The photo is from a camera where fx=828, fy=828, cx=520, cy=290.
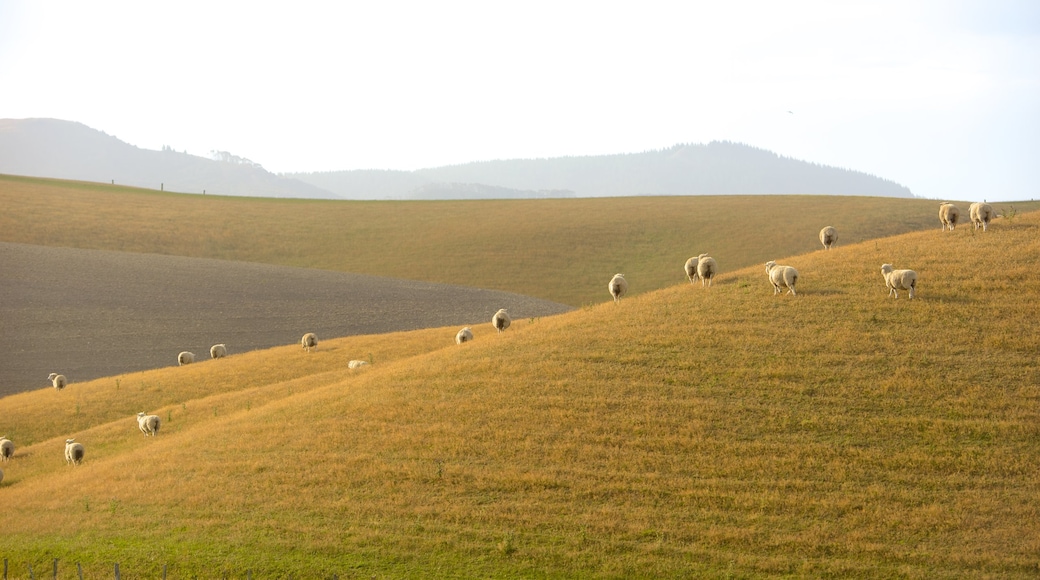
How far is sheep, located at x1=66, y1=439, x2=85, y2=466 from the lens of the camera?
30016 mm

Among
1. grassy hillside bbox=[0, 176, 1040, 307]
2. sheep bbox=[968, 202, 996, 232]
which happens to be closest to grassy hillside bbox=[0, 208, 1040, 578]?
sheep bbox=[968, 202, 996, 232]

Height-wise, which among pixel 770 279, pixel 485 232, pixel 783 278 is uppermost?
pixel 485 232

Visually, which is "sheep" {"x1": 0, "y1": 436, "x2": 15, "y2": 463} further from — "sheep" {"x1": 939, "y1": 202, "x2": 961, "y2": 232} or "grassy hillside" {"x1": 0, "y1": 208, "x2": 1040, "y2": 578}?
"sheep" {"x1": 939, "y1": 202, "x2": 961, "y2": 232}

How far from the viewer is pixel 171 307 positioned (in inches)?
2726

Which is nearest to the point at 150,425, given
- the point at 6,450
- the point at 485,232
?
the point at 6,450

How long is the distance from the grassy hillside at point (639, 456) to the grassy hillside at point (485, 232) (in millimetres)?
46558

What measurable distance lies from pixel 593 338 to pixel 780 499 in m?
12.0

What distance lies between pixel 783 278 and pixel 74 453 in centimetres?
2757

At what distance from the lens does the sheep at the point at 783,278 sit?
32.7 meters

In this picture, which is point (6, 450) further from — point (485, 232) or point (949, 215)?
point (485, 232)

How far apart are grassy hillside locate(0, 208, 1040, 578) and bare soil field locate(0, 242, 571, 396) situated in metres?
20.0

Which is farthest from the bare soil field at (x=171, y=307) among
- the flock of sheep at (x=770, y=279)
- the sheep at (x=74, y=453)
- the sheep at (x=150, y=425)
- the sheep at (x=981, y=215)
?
the sheep at (x=981, y=215)

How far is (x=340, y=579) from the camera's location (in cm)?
1858

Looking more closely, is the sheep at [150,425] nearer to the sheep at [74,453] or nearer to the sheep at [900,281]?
the sheep at [74,453]
